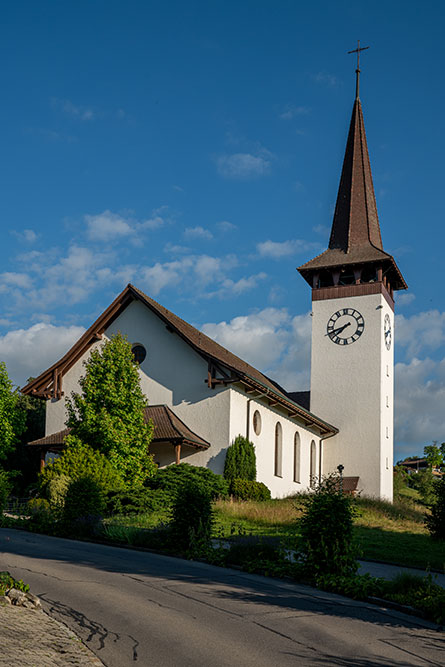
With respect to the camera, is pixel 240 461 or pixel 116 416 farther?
pixel 240 461

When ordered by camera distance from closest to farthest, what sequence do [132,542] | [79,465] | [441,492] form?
[132,542] → [441,492] → [79,465]

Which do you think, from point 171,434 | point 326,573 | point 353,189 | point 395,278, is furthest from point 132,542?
point 353,189

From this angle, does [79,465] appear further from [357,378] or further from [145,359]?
[357,378]

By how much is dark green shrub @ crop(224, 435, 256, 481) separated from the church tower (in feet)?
40.9

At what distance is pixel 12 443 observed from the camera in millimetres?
37156

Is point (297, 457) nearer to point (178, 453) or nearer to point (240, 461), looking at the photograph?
point (240, 461)

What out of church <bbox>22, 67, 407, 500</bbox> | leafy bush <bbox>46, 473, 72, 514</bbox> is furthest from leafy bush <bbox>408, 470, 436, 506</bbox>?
leafy bush <bbox>46, 473, 72, 514</bbox>

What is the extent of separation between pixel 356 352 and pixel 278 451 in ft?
32.3

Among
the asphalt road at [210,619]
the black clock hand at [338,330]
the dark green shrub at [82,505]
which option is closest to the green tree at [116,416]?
the dark green shrub at [82,505]

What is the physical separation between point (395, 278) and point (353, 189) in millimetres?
6714

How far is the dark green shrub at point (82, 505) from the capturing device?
19.8 m

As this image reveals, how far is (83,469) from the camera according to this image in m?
24.5

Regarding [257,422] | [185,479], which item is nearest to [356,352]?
[257,422]

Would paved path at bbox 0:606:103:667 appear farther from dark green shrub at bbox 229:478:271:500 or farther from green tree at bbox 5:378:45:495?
green tree at bbox 5:378:45:495
